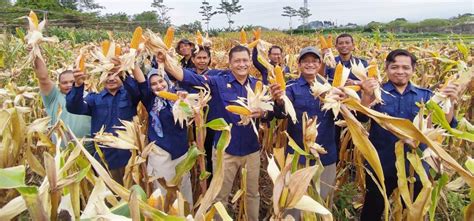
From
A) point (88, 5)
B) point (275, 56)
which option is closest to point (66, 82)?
point (275, 56)

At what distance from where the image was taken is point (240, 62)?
284cm

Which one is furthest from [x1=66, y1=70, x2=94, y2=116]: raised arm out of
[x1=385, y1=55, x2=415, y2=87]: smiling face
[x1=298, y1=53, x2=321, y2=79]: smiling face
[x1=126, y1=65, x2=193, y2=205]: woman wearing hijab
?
[x1=385, y1=55, x2=415, y2=87]: smiling face

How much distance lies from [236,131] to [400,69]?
1.15 meters

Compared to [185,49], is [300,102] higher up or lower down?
lower down

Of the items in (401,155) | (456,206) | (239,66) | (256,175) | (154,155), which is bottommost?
(456,206)

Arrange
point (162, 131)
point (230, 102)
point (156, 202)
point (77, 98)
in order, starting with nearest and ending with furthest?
1. point (156, 202)
2. point (77, 98)
3. point (162, 131)
4. point (230, 102)

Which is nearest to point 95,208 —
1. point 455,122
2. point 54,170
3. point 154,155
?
point 54,170

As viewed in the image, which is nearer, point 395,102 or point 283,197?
point 283,197

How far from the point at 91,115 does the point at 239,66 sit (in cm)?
111

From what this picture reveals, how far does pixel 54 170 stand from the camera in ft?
3.22

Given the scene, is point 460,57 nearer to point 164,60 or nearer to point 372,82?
point 372,82

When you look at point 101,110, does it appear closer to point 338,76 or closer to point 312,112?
point 312,112

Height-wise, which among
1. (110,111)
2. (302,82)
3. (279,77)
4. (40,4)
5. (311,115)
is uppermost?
(40,4)

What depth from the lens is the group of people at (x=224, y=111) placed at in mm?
2504
